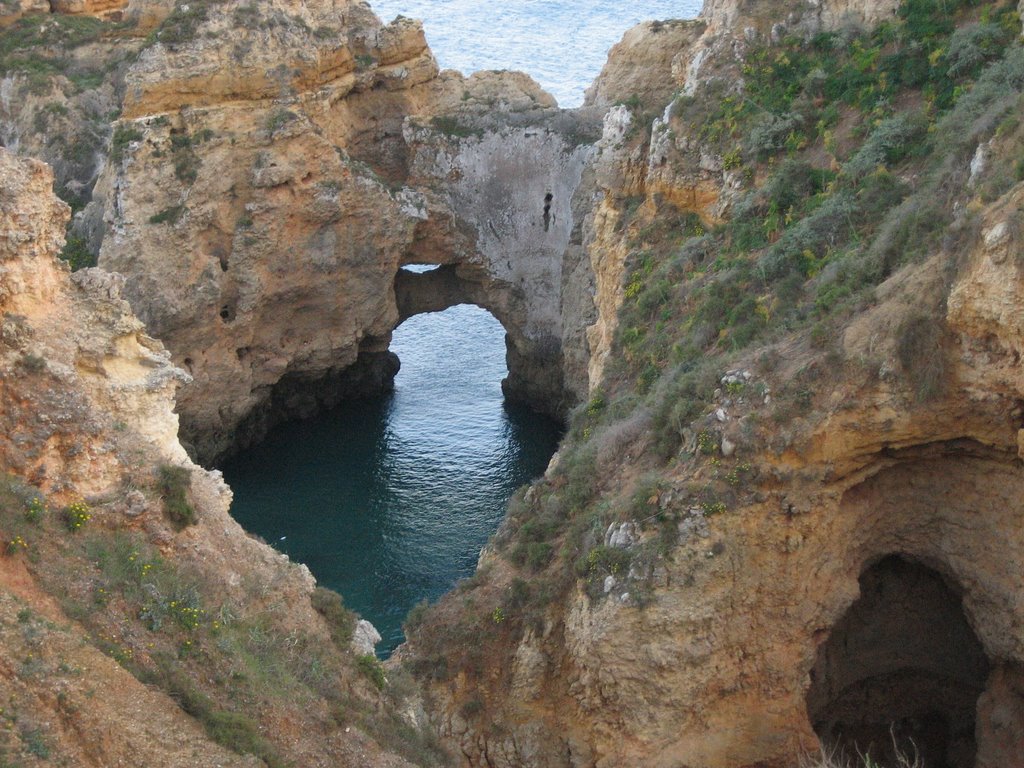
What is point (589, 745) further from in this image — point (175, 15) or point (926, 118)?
point (175, 15)

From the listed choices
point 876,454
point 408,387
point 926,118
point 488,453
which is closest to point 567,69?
point 408,387

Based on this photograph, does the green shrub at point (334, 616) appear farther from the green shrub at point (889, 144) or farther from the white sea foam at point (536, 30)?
the white sea foam at point (536, 30)

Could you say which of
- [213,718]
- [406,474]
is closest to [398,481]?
[406,474]

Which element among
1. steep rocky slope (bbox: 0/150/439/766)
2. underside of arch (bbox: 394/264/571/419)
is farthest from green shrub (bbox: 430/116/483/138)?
steep rocky slope (bbox: 0/150/439/766)

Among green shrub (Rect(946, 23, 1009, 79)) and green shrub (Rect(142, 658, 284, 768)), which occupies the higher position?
green shrub (Rect(946, 23, 1009, 79))

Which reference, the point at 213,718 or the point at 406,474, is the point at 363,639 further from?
the point at 406,474

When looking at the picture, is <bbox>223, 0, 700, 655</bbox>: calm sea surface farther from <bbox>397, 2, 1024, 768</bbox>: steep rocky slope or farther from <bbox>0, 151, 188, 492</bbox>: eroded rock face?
<bbox>0, 151, 188, 492</bbox>: eroded rock face
